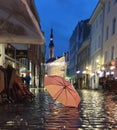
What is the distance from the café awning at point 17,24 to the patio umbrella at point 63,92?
143 centimetres

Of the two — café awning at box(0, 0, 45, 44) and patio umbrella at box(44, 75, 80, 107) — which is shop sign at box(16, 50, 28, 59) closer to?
patio umbrella at box(44, 75, 80, 107)

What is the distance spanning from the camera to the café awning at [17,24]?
10.9 meters

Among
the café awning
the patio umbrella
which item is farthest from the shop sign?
the café awning

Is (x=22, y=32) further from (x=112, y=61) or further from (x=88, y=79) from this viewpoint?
(x=88, y=79)

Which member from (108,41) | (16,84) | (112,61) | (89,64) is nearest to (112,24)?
(108,41)

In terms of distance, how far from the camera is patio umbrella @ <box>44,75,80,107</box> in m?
11.2

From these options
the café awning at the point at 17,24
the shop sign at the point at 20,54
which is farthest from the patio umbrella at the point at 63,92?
the shop sign at the point at 20,54

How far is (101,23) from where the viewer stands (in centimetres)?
4797

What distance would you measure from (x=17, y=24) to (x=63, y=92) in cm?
247

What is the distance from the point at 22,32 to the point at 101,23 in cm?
3769

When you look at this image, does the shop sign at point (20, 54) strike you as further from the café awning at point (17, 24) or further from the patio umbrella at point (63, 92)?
the café awning at point (17, 24)

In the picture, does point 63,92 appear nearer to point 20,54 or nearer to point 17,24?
point 17,24

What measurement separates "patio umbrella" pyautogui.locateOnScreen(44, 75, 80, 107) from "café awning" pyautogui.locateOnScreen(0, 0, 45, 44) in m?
1.43

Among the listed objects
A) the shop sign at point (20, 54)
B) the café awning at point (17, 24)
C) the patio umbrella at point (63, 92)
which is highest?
the shop sign at point (20, 54)
